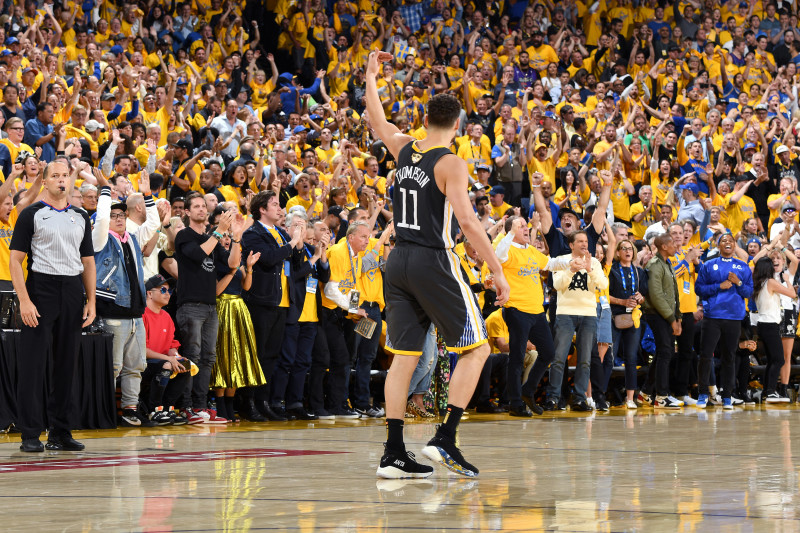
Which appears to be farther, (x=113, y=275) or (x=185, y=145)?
(x=185, y=145)

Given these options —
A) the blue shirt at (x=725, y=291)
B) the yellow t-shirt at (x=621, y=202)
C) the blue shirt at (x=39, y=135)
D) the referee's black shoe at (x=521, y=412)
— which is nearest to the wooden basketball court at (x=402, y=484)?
the referee's black shoe at (x=521, y=412)

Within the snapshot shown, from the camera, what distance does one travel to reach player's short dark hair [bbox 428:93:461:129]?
Answer: 6.04 m

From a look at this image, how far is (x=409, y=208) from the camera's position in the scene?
5957 mm

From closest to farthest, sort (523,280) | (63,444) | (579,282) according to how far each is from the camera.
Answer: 1. (63,444)
2. (523,280)
3. (579,282)

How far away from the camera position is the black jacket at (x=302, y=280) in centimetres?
1089

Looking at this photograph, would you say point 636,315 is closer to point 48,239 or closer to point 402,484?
point 48,239

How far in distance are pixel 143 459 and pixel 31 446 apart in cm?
104

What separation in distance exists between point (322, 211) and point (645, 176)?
756 centimetres

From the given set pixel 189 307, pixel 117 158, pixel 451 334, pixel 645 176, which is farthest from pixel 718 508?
pixel 645 176

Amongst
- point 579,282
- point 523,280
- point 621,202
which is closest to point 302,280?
point 523,280

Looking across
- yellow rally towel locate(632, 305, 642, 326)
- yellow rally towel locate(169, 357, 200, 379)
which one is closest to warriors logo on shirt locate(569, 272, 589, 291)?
yellow rally towel locate(632, 305, 642, 326)

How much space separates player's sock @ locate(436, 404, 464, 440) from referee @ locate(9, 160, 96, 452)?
9.47 ft

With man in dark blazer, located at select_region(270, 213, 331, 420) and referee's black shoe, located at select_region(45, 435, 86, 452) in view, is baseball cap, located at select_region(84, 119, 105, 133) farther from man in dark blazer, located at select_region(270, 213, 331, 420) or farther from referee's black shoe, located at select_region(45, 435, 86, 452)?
Answer: referee's black shoe, located at select_region(45, 435, 86, 452)

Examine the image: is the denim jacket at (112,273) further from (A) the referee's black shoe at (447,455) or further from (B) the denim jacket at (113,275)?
(A) the referee's black shoe at (447,455)
